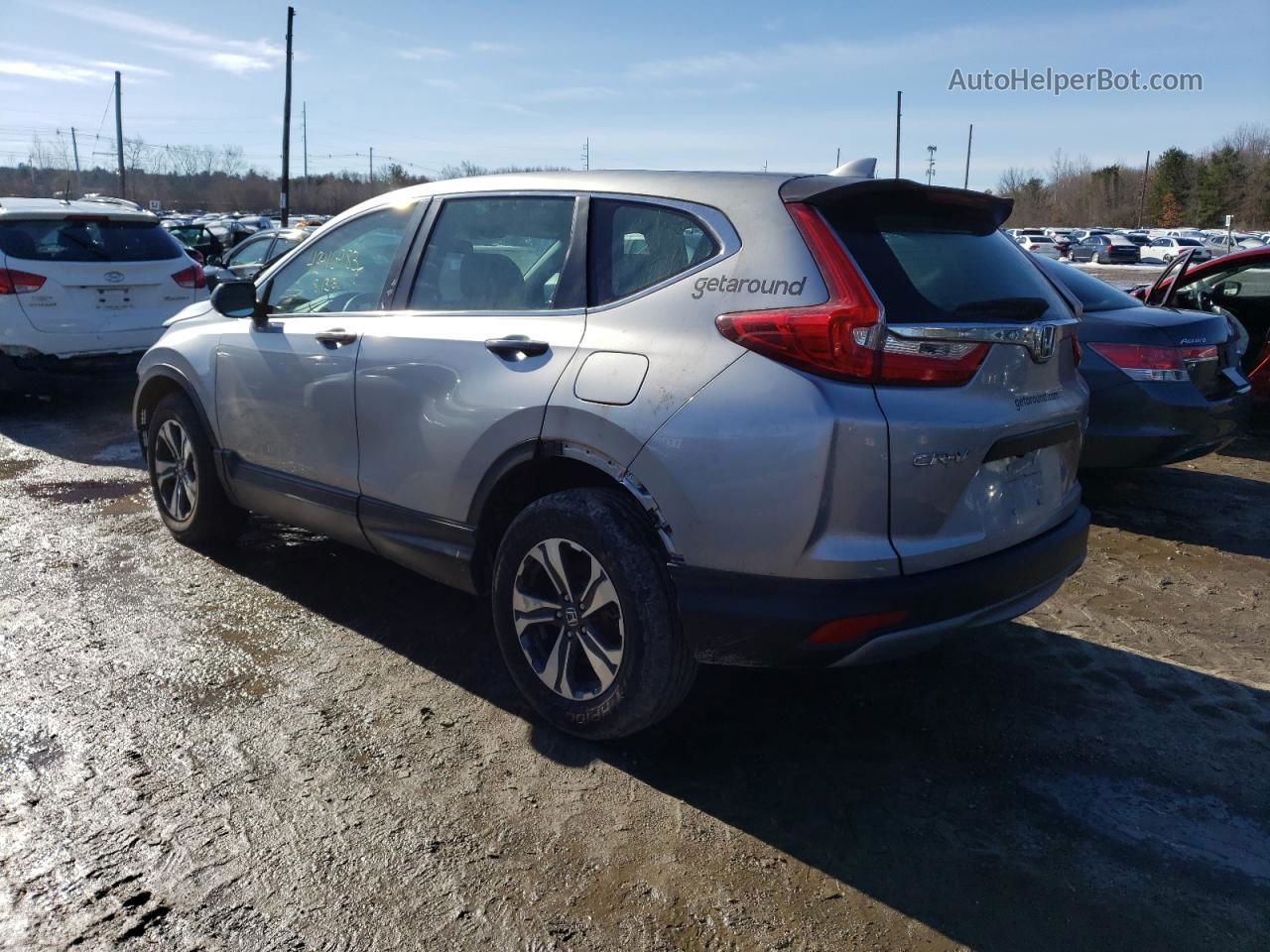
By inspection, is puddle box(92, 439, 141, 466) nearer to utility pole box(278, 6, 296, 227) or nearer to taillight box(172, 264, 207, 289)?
taillight box(172, 264, 207, 289)

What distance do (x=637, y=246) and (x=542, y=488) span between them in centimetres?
87

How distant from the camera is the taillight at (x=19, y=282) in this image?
324 inches

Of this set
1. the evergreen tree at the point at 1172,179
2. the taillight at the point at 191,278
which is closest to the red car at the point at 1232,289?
the taillight at the point at 191,278

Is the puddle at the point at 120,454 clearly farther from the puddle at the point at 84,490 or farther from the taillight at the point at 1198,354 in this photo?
the taillight at the point at 1198,354

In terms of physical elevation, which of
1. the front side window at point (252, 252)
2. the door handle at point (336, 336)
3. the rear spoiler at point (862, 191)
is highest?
the front side window at point (252, 252)

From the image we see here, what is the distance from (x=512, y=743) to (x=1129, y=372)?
4.41 m

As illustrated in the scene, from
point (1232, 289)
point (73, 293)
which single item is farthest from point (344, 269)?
point (1232, 289)

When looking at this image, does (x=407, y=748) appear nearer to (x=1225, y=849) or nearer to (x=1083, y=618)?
(x=1225, y=849)

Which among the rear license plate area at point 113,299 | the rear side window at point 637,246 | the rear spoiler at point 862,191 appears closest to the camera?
the rear spoiler at point 862,191

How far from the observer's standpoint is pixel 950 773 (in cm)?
324

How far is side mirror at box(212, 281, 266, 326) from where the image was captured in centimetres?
459

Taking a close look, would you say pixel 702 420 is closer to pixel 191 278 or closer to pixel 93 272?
pixel 93 272

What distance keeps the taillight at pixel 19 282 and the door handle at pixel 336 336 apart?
5459 millimetres

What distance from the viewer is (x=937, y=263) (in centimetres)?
311
